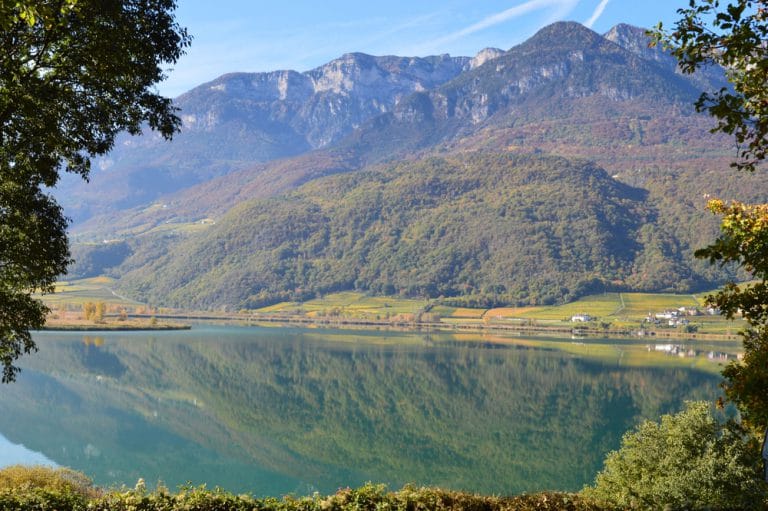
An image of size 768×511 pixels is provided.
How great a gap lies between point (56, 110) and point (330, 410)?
47.2 meters

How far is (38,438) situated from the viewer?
41094 millimetres

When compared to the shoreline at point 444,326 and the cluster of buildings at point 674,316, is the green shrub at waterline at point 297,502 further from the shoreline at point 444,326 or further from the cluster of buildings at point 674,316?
the cluster of buildings at point 674,316

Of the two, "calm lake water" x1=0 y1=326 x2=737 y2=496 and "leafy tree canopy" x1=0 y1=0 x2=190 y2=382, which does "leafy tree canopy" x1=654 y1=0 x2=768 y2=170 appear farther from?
"calm lake water" x1=0 y1=326 x2=737 y2=496

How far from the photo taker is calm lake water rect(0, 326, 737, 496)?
120 ft

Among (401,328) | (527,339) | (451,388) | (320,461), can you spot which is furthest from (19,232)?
(401,328)

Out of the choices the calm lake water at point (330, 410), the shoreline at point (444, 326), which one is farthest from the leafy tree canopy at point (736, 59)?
the shoreline at point (444, 326)

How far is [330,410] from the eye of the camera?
5769 centimetres

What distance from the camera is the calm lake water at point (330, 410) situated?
120 feet

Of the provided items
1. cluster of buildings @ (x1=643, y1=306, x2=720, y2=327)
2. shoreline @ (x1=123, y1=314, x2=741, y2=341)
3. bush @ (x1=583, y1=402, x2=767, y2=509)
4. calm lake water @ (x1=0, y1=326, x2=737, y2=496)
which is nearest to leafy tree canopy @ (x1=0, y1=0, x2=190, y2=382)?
bush @ (x1=583, y1=402, x2=767, y2=509)

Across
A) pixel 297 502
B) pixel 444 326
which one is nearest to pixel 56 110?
pixel 297 502

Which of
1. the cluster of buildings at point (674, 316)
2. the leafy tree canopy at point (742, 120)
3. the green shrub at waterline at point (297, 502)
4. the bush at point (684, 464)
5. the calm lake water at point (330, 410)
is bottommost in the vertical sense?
the cluster of buildings at point (674, 316)

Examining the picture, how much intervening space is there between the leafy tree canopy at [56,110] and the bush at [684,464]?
1416 centimetres

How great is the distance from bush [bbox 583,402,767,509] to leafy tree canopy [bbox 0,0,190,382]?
14165 mm

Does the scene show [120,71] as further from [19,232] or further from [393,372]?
[393,372]
